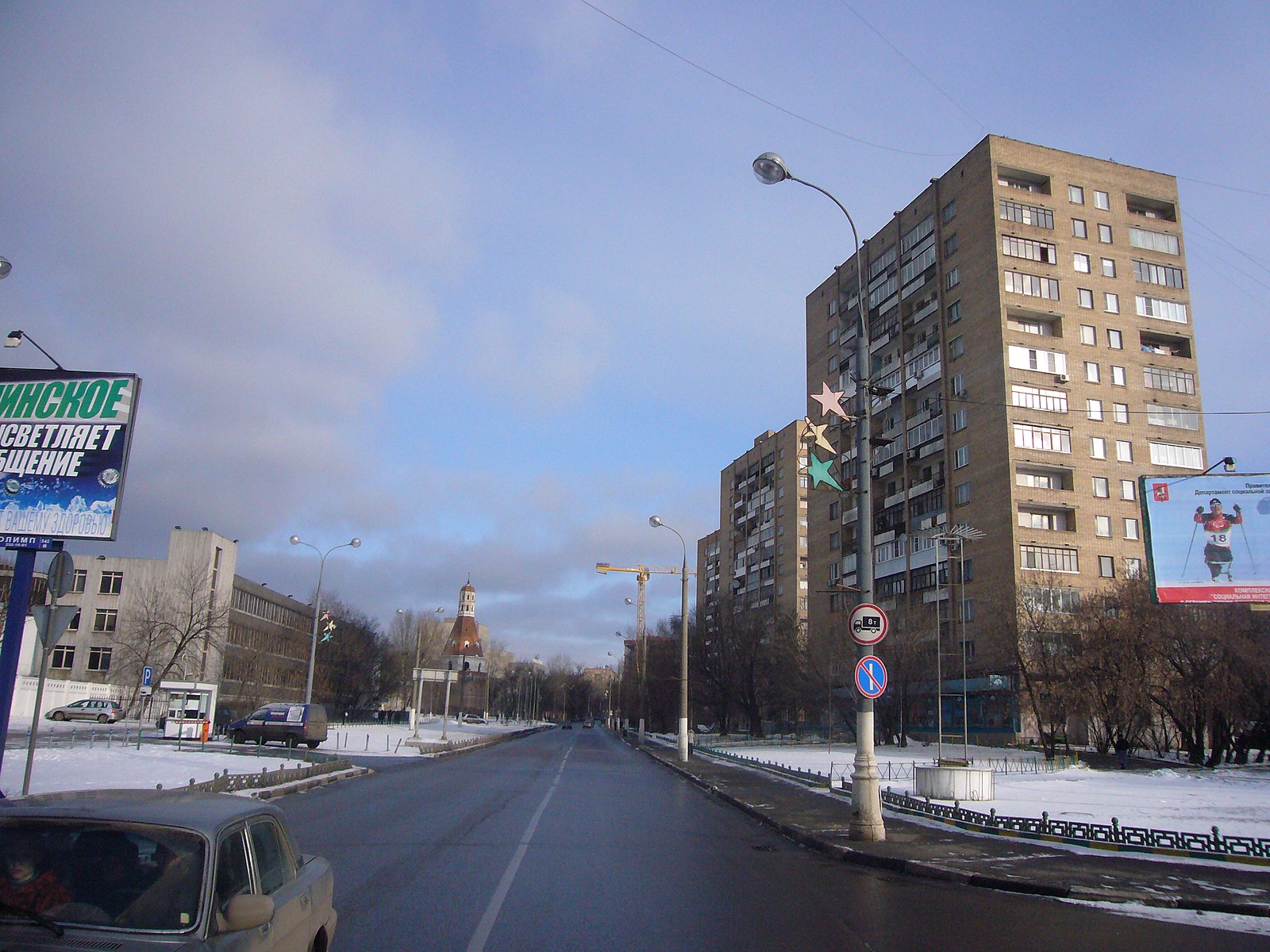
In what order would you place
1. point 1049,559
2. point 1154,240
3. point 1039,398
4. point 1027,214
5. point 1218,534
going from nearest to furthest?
point 1218,534
point 1049,559
point 1039,398
point 1027,214
point 1154,240

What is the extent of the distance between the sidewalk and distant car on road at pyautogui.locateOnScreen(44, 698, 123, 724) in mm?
50514

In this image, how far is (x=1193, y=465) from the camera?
6081 centimetres

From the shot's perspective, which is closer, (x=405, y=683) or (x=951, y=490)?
(x=951, y=490)

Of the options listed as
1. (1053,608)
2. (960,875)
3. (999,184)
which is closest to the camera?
(960,875)

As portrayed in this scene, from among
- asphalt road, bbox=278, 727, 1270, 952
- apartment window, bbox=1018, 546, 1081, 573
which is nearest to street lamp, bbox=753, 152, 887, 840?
asphalt road, bbox=278, 727, 1270, 952

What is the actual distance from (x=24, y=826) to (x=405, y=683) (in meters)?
117

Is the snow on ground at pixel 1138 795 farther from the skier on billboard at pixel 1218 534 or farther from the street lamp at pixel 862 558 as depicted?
the skier on billboard at pixel 1218 534

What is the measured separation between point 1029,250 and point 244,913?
67.5m

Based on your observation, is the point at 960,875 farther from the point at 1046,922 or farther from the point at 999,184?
the point at 999,184

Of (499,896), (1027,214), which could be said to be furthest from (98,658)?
(1027,214)

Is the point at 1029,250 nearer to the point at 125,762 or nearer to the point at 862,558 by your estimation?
the point at 862,558

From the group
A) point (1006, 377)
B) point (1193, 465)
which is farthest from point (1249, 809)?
point (1193, 465)

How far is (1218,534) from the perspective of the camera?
2378cm

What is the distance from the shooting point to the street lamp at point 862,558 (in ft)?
45.0
